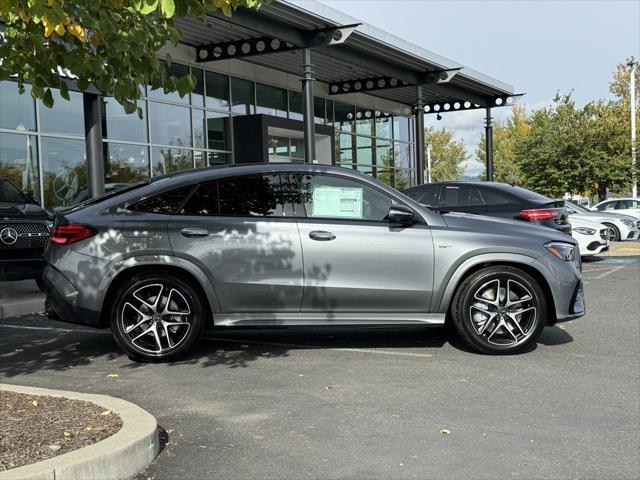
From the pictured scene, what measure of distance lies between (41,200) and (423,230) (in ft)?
40.2

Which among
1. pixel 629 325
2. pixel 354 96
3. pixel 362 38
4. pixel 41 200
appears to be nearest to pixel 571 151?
pixel 354 96

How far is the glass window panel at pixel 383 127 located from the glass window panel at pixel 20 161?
18.3 meters

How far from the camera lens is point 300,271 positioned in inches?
246

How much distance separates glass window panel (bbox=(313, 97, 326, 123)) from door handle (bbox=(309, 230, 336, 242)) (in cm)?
2176

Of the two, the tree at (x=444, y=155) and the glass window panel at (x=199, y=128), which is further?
the tree at (x=444, y=155)

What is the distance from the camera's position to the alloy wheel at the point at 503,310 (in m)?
6.40

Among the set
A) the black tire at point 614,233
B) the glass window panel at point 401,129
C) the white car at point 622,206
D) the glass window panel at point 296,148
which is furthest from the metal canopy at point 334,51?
the black tire at point 614,233

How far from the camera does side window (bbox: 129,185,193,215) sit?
6312 mm

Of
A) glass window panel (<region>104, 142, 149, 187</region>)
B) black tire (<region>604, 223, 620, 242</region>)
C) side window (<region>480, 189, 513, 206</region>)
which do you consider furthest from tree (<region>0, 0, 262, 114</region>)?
black tire (<region>604, 223, 620, 242</region>)

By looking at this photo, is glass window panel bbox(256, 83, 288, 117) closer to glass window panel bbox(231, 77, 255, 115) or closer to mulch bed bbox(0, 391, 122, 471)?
glass window panel bbox(231, 77, 255, 115)

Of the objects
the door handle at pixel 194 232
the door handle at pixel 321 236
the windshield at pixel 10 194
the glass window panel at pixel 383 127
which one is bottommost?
the door handle at pixel 321 236

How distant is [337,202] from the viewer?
649 cm

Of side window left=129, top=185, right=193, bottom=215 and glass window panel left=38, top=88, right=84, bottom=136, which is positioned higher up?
glass window panel left=38, top=88, right=84, bottom=136

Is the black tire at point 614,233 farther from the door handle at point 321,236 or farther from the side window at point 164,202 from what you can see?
the side window at point 164,202
